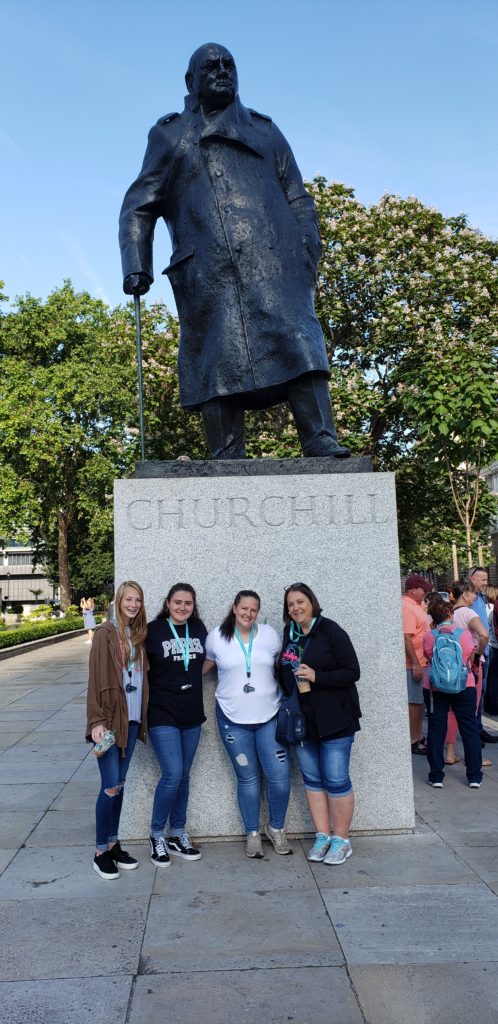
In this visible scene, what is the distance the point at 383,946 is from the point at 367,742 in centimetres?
172

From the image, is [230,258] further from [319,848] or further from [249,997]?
[249,997]

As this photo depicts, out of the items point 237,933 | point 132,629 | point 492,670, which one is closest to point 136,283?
point 132,629

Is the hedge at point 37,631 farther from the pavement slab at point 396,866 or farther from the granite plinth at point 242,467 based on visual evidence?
the pavement slab at point 396,866

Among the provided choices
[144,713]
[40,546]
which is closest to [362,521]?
[144,713]

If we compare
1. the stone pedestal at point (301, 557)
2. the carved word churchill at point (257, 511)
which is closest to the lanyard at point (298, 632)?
the stone pedestal at point (301, 557)

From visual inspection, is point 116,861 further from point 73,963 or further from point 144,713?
point 73,963

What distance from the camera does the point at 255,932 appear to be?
348cm

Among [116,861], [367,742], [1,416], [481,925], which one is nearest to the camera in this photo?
[481,925]

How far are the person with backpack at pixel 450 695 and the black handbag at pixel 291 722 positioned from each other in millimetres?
1980

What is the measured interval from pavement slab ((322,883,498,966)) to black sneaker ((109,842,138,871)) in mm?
1124

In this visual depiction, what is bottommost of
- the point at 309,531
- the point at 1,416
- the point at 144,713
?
the point at 144,713

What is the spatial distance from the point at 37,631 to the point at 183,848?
21449mm

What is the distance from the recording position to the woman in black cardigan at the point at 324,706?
14.5 feet

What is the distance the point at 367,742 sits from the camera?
4980mm
